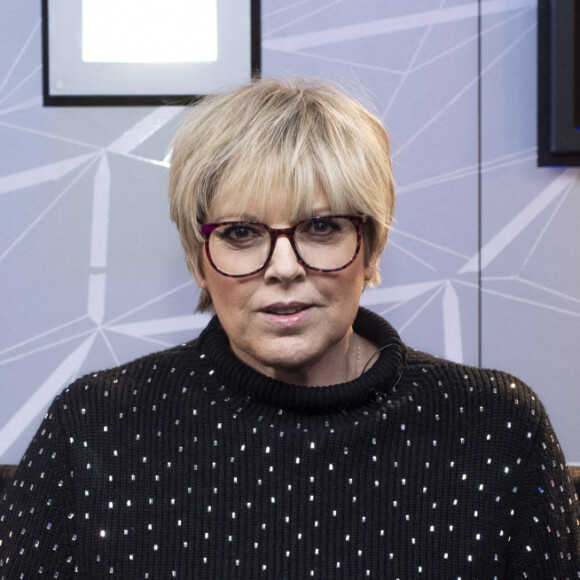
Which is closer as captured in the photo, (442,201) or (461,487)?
(461,487)

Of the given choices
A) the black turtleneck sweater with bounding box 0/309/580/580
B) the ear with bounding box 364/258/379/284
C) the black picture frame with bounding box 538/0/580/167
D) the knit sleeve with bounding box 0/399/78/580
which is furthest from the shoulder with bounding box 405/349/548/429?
the black picture frame with bounding box 538/0/580/167

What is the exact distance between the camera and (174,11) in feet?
6.15

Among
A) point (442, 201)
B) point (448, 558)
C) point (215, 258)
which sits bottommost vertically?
point (448, 558)

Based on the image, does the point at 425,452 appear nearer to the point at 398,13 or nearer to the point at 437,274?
the point at 437,274

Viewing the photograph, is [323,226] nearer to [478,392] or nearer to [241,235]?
[241,235]

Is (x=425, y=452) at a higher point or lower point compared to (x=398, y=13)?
lower

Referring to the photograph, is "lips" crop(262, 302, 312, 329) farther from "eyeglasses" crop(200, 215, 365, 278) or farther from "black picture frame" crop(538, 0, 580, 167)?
"black picture frame" crop(538, 0, 580, 167)

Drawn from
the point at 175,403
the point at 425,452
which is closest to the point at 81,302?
the point at 175,403

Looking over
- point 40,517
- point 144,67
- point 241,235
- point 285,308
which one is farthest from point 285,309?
point 144,67

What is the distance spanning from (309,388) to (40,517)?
0.46 m

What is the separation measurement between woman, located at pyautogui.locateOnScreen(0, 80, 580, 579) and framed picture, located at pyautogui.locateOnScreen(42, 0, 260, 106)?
2.22ft

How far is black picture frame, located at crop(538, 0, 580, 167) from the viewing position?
1.82 meters

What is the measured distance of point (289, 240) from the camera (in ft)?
3.62

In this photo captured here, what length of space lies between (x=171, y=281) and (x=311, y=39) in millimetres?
704
